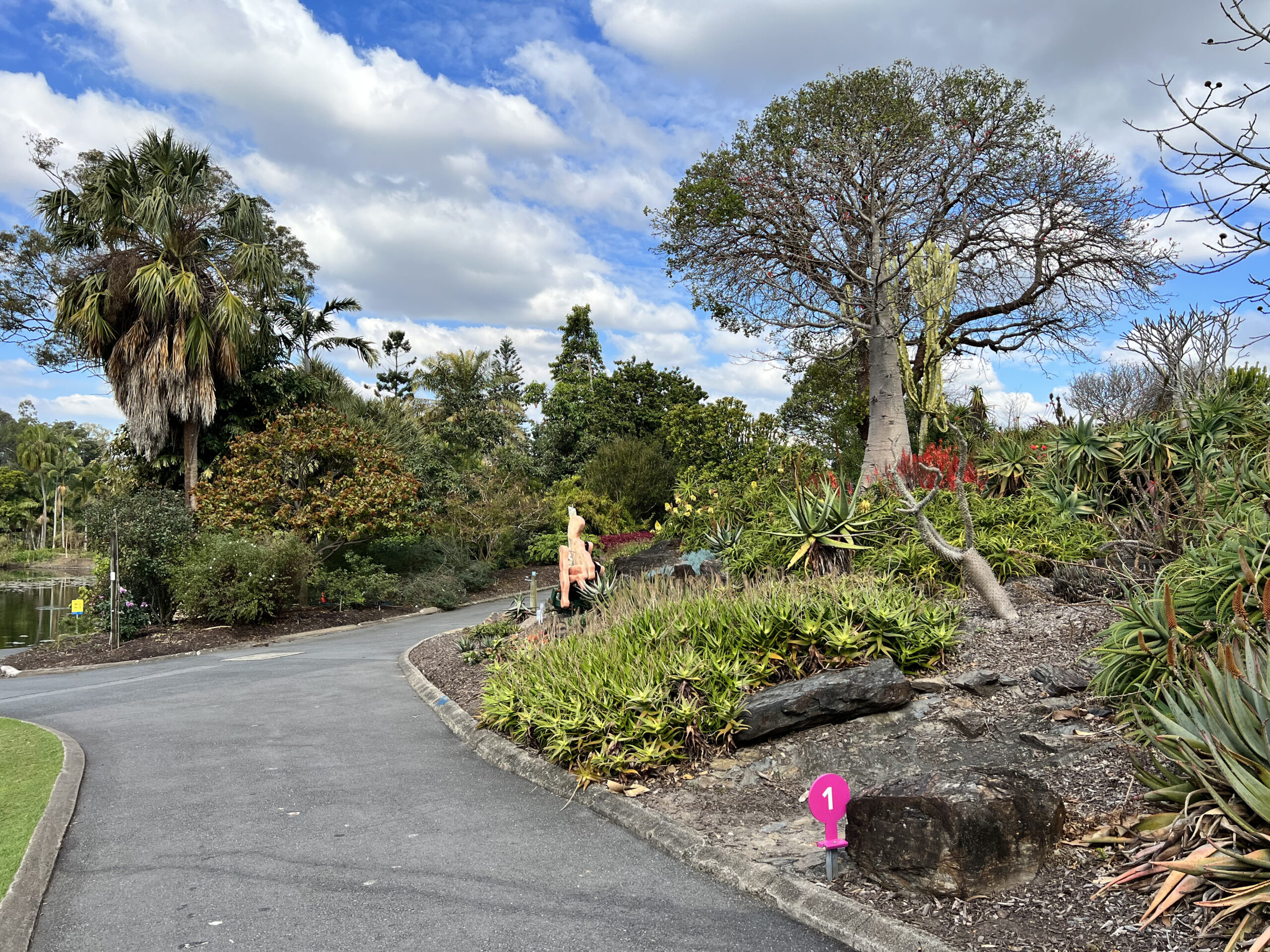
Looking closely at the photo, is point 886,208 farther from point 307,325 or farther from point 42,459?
point 42,459

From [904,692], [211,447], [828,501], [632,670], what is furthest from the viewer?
[211,447]

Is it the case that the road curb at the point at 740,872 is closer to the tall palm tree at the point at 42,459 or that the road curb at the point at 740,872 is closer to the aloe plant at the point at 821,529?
the aloe plant at the point at 821,529

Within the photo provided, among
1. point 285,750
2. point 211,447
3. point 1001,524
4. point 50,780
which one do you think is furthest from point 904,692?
point 211,447

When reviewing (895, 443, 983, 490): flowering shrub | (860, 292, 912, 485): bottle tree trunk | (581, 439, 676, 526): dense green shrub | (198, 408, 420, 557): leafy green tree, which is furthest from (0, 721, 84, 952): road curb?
(581, 439, 676, 526): dense green shrub

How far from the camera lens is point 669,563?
47.0 ft

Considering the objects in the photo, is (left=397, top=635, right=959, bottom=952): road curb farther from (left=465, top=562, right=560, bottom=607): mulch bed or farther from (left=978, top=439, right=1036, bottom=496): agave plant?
(left=465, top=562, right=560, bottom=607): mulch bed

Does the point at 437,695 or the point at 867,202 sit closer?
the point at 437,695

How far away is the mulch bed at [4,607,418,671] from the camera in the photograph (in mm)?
16188

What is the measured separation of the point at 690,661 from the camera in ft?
21.3

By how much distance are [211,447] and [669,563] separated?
1513cm

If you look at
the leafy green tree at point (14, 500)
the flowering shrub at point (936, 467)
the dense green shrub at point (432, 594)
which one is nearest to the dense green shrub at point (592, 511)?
the dense green shrub at point (432, 594)

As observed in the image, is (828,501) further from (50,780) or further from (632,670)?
(50,780)

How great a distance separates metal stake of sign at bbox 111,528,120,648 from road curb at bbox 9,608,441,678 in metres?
1.11

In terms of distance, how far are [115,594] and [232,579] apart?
2415 mm
